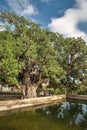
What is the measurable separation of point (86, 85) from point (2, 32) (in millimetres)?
18902

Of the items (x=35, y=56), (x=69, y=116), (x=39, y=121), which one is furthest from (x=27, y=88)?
(x=39, y=121)

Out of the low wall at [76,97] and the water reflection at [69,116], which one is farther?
the low wall at [76,97]

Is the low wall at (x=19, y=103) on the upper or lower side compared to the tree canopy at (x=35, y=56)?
lower

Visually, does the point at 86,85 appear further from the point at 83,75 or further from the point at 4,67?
the point at 4,67

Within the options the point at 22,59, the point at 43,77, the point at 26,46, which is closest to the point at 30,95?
the point at 43,77

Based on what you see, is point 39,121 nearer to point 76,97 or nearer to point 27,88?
point 27,88

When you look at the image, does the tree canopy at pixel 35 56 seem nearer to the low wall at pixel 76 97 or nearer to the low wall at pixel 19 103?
the low wall at pixel 19 103

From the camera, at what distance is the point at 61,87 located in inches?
1582

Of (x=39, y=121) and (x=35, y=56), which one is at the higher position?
(x=35, y=56)

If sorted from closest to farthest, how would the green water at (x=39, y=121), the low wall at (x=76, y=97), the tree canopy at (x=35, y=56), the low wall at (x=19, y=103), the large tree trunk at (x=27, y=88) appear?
the green water at (x=39, y=121) < the low wall at (x=19, y=103) < the tree canopy at (x=35, y=56) < the large tree trunk at (x=27, y=88) < the low wall at (x=76, y=97)

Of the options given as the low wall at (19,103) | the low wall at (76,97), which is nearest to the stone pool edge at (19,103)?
the low wall at (19,103)

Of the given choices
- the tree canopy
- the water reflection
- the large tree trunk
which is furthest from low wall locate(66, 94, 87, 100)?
the water reflection

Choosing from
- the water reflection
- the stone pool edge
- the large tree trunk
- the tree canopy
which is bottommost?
the water reflection

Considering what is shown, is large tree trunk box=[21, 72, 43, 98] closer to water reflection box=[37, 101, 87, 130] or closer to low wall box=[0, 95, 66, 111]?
low wall box=[0, 95, 66, 111]
